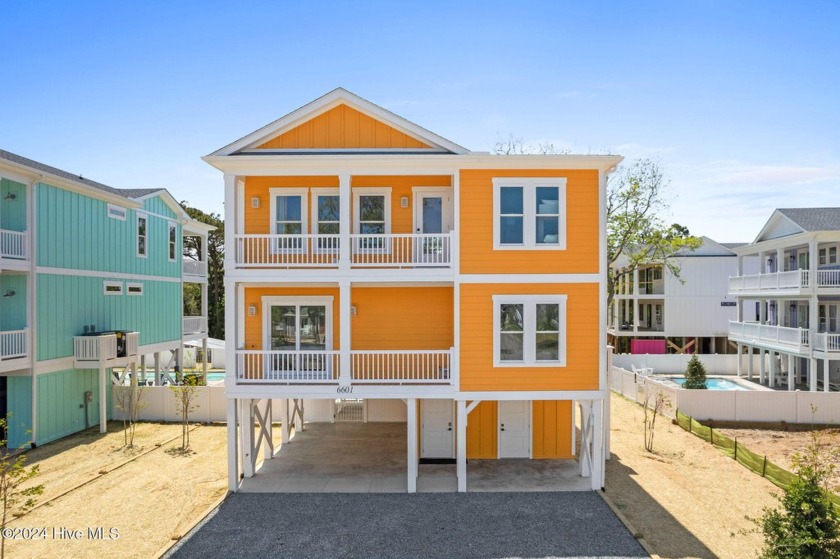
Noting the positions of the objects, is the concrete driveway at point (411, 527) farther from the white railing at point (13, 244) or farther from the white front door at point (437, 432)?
the white railing at point (13, 244)

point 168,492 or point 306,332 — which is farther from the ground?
point 306,332

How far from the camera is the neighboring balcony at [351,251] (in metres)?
12.6

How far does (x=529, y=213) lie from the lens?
41.0 ft

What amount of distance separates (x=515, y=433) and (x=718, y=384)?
19.1 m

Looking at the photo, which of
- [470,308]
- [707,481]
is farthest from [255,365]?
[707,481]

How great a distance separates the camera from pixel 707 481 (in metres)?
12.9

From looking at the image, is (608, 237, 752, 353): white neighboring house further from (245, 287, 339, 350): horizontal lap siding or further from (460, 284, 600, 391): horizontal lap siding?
(245, 287, 339, 350): horizontal lap siding

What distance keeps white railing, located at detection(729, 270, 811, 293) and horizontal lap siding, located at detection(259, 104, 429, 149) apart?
20.8 metres

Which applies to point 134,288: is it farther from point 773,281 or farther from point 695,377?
point 773,281

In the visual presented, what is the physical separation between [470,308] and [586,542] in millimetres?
5678

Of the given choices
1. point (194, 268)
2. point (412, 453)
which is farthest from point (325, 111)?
point (194, 268)

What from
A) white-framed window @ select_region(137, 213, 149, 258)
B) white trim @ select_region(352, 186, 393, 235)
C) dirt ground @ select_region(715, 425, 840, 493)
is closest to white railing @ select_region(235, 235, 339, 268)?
white trim @ select_region(352, 186, 393, 235)


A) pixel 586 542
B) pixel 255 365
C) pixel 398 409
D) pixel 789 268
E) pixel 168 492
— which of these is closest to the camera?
pixel 586 542

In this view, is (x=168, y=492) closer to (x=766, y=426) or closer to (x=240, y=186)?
(x=240, y=186)
